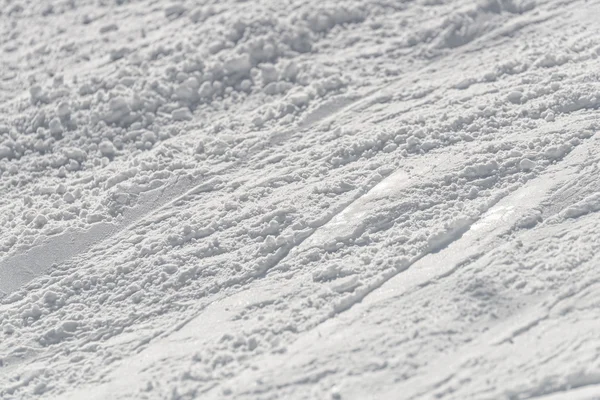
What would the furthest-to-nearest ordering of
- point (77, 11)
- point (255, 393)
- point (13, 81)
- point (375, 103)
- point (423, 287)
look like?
point (77, 11) → point (13, 81) → point (375, 103) → point (423, 287) → point (255, 393)

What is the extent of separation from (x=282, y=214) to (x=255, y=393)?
0.78 m

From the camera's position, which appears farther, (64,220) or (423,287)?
(64,220)

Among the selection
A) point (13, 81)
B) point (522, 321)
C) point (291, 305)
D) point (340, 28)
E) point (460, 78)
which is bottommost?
point (522, 321)

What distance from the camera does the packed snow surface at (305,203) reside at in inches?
85.7

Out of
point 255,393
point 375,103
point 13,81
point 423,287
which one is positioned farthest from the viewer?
point 13,81

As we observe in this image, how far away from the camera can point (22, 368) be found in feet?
7.72

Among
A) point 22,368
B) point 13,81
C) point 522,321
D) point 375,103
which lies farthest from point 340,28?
point 22,368

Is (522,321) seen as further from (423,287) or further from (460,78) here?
(460,78)

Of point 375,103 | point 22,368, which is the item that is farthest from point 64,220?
point 375,103

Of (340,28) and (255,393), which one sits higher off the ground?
(340,28)

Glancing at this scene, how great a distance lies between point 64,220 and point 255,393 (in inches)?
44.9

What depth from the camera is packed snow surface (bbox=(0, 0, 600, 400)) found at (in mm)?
2178

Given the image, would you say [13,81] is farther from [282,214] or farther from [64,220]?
[282,214]

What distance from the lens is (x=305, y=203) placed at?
273cm
